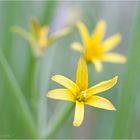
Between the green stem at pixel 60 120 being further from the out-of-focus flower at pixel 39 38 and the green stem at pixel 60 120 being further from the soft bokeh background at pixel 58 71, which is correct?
the out-of-focus flower at pixel 39 38

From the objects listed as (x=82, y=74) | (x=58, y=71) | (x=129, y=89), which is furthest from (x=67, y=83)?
(x=58, y=71)

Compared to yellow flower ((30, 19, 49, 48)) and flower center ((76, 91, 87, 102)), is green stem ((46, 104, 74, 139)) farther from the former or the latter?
yellow flower ((30, 19, 49, 48))

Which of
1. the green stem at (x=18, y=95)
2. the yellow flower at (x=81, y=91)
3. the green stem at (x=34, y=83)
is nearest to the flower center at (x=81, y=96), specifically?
the yellow flower at (x=81, y=91)

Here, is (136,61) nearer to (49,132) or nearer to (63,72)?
(49,132)

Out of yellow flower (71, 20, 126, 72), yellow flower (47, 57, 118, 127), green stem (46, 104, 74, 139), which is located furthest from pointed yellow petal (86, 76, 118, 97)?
yellow flower (71, 20, 126, 72)

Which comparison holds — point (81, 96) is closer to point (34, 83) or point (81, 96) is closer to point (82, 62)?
point (82, 62)

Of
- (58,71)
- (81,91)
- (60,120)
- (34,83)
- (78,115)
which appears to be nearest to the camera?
(78,115)
